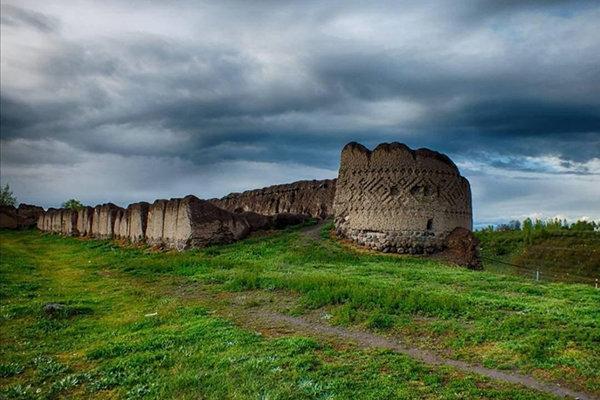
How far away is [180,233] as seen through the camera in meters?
23.2

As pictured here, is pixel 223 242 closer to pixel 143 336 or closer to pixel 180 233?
pixel 180 233

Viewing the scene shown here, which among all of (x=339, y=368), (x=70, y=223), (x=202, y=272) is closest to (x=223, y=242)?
(x=202, y=272)

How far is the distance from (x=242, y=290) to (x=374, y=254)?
7.42 metres

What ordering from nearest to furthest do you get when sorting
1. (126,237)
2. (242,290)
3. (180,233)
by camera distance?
(242,290), (180,233), (126,237)

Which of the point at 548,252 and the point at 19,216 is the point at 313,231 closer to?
the point at 548,252

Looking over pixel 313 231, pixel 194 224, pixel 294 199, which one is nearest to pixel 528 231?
pixel 294 199

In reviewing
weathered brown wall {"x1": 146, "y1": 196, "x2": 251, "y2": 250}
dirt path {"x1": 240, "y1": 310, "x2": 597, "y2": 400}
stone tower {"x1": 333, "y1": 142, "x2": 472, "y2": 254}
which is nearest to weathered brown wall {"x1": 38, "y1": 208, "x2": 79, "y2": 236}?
weathered brown wall {"x1": 146, "y1": 196, "x2": 251, "y2": 250}

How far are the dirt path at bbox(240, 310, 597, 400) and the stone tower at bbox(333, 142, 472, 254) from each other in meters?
10.1

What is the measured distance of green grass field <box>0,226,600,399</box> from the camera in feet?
22.6

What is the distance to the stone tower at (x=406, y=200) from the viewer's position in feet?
65.6

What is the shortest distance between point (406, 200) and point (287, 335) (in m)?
11.9

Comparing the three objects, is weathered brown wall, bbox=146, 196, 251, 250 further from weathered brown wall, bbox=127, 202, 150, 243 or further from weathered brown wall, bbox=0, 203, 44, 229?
weathered brown wall, bbox=0, 203, 44, 229

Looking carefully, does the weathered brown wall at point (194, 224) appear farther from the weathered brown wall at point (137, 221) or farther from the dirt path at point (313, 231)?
the dirt path at point (313, 231)

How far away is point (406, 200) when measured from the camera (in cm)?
2005
